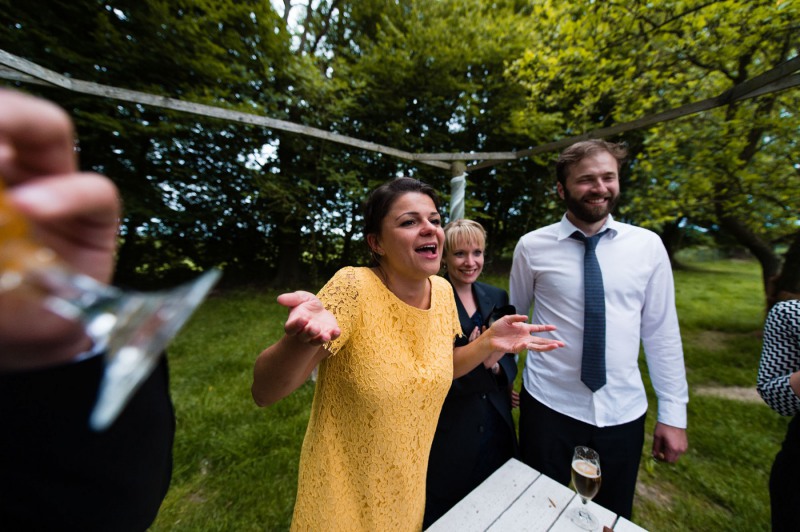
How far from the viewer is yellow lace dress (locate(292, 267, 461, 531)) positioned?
124 cm

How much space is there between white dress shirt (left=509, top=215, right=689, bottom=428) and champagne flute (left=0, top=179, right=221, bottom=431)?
85.5 inches

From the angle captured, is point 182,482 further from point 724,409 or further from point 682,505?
point 724,409

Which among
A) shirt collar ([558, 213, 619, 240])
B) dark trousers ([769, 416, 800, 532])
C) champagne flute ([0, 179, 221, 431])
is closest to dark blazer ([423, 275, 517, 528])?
shirt collar ([558, 213, 619, 240])

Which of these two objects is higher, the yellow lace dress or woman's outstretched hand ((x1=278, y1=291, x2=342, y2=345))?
woman's outstretched hand ((x1=278, y1=291, x2=342, y2=345))

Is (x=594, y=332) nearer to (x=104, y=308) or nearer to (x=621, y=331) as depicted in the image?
(x=621, y=331)

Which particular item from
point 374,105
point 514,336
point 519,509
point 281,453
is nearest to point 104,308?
point 514,336

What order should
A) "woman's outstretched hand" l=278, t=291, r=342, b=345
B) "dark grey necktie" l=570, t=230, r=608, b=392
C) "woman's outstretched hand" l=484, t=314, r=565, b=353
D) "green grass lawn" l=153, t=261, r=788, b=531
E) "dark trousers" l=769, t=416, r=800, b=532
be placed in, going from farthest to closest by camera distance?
"green grass lawn" l=153, t=261, r=788, b=531
"dark grey necktie" l=570, t=230, r=608, b=392
"woman's outstretched hand" l=484, t=314, r=565, b=353
"dark trousers" l=769, t=416, r=800, b=532
"woman's outstretched hand" l=278, t=291, r=342, b=345

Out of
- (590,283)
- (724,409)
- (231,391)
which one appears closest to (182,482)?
(231,391)

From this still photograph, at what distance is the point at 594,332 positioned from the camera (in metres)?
1.89

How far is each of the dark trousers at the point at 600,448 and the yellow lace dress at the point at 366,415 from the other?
1142 millimetres

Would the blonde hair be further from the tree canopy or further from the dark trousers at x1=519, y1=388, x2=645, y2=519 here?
the tree canopy

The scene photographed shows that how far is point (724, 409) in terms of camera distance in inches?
156

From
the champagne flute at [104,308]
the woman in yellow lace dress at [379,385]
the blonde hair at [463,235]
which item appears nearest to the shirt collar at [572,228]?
the blonde hair at [463,235]

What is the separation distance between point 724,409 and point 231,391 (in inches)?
251
